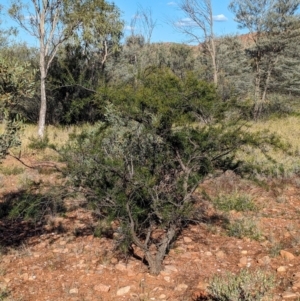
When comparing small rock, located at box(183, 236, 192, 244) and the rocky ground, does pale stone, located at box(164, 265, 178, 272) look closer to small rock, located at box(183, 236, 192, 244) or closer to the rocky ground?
the rocky ground

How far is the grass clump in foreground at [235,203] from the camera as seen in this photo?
20.5 ft

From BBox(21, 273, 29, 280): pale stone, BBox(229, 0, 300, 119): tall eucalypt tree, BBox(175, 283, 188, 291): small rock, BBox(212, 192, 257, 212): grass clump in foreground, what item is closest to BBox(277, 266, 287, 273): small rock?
BBox(175, 283, 188, 291): small rock

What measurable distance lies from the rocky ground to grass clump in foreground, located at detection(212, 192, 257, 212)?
0.40ft

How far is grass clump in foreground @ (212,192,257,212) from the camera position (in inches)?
245

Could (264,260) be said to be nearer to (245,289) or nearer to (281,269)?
(281,269)

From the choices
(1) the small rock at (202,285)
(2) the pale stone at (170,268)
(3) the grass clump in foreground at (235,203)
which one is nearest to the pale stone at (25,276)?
(2) the pale stone at (170,268)

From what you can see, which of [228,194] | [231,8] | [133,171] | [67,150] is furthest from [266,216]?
[231,8]

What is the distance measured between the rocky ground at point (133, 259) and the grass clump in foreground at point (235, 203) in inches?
4.8

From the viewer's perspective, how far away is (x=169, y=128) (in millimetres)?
4227

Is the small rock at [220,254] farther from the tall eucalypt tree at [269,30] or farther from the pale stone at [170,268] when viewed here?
the tall eucalypt tree at [269,30]

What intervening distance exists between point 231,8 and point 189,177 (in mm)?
14017

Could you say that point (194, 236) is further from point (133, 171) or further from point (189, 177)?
point (133, 171)

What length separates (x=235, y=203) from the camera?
6.32 metres

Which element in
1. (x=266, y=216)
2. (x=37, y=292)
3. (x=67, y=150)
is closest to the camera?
(x=37, y=292)
